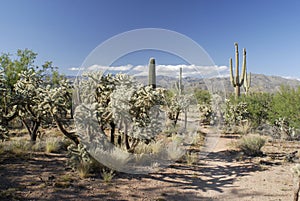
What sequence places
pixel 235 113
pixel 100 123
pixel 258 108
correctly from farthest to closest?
1. pixel 235 113
2. pixel 258 108
3. pixel 100 123

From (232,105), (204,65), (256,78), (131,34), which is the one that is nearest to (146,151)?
(131,34)

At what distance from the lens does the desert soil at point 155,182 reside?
4.23m

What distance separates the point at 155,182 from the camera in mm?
5070

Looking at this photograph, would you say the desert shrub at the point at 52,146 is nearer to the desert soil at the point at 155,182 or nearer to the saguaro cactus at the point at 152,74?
the desert soil at the point at 155,182

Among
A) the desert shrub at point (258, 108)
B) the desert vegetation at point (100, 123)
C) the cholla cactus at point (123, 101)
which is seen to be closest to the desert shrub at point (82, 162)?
the desert vegetation at point (100, 123)

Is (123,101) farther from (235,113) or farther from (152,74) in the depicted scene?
(235,113)

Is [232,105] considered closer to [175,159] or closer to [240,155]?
[240,155]

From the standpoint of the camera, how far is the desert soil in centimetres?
423

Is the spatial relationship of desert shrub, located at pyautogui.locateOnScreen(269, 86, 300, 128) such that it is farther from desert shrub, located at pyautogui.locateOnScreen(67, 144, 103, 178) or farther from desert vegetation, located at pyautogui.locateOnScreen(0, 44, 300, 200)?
desert shrub, located at pyautogui.locateOnScreen(67, 144, 103, 178)

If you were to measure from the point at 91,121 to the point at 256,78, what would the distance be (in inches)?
4014

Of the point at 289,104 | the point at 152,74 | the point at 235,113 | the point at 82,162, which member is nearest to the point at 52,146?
the point at 82,162

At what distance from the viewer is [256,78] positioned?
9444 cm

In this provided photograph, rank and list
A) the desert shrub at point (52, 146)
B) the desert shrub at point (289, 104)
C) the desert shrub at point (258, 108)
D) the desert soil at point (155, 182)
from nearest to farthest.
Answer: the desert soil at point (155, 182), the desert shrub at point (52, 146), the desert shrub at point (289, 104), the desert shrub at point (258, 108)

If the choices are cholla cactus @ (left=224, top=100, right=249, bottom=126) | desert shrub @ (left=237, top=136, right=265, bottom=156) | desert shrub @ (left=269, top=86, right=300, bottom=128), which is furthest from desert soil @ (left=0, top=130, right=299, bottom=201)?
cholla cactus @ (left=224, top=100, right=249, bottom=126)
